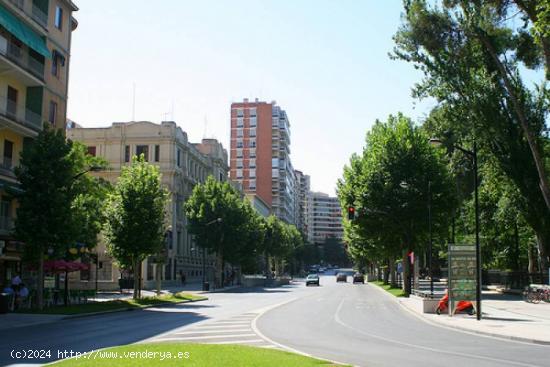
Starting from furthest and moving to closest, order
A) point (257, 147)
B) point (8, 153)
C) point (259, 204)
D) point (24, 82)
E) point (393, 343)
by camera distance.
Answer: point (257, 147) < point (259, 204) < point (24, 82) < point (8, 153) < point (393, 343)

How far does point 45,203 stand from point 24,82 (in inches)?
435

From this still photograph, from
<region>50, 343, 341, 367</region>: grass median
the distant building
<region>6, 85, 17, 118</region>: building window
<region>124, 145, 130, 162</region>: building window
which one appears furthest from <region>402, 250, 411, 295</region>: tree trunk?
the distant building

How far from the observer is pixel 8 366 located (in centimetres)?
1240

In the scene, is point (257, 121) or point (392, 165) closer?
point (392, 165)

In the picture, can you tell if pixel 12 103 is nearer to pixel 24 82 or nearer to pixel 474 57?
pixel 24 82

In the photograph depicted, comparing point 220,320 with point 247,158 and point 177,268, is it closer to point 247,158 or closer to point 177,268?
point 177,268

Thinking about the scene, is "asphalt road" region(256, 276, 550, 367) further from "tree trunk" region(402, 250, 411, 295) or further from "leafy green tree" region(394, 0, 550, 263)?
"tree trunk" region(402, 250, 411, 295)

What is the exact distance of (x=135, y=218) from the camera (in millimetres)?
39625

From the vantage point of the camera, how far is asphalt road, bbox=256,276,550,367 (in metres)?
13.7

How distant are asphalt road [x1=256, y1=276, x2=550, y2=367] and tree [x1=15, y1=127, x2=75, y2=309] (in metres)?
12.1

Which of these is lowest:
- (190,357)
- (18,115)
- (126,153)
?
(190,357)

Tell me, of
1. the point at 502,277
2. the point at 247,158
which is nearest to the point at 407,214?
the point at 502,277

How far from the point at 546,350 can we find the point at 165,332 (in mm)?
11514

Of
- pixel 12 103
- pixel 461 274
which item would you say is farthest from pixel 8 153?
pixel 461 274
